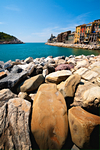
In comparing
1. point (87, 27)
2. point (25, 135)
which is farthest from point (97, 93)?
point (87, 27)

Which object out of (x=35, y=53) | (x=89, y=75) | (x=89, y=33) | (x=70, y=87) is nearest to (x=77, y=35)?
(x=89, y=33)

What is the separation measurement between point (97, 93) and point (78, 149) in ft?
5.18

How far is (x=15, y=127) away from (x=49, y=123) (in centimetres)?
75

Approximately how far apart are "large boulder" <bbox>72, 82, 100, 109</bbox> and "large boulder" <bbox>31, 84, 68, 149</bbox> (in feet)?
2.39

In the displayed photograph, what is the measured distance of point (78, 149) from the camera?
185 cm

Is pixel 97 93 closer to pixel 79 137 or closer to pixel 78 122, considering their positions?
pixel 78 122

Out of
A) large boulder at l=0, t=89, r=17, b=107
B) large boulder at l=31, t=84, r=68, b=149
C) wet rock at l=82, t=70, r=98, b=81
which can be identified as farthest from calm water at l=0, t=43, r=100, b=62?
large boulder at l=31, t=84, r=68, b=149

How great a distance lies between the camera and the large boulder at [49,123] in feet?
5.57

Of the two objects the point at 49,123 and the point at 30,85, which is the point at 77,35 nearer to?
the point at 30,85

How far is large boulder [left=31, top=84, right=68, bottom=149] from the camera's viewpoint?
170cm

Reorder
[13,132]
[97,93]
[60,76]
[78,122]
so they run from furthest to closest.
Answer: [60,76]
[97,93]
[78,122]
[13,132]

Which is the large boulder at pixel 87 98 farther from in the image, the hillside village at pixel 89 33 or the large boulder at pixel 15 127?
the hillside village at pixel 89 33

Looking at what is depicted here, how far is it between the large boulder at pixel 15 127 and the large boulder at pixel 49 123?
0.18 metres

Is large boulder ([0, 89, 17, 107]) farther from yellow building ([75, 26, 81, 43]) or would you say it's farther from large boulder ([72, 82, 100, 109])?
yellow building ([75, 26, 81, 43])
